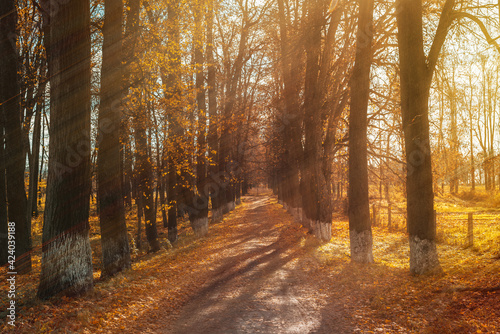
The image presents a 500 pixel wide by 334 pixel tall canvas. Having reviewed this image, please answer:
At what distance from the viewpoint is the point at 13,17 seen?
34.0ft

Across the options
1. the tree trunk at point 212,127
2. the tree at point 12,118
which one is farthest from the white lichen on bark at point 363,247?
the tree at point 12,118

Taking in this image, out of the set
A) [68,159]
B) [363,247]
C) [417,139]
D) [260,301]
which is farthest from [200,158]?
[417,139]

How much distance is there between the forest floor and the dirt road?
2 cm

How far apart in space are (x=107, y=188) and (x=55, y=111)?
297cm

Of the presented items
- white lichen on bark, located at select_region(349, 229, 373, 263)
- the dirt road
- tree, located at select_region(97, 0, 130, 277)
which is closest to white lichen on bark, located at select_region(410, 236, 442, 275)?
white lichen on bark, located at select_region(349, 229, 373, 263)

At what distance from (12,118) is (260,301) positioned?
31.3 feet

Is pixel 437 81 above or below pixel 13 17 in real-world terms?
below

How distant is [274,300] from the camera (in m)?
7.13

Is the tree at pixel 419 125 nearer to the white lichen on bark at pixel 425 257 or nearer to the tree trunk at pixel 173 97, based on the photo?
the white lichen on bark at pixel 425 257

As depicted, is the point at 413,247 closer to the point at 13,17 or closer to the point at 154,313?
the point at 154,313

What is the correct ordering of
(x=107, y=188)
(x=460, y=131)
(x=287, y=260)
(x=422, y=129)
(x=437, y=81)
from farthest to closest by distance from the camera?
1. (x=460, y=131)
2. (x=287, y=260)
3. (x=437, y=81)
4. (x=107, y=188)
5. (x=422, y=129)

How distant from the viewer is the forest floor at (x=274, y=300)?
5.52m

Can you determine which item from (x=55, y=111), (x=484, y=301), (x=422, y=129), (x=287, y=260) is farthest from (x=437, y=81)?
(x=55, y=111)

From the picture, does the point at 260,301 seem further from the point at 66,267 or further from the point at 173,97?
the point at 173,97
